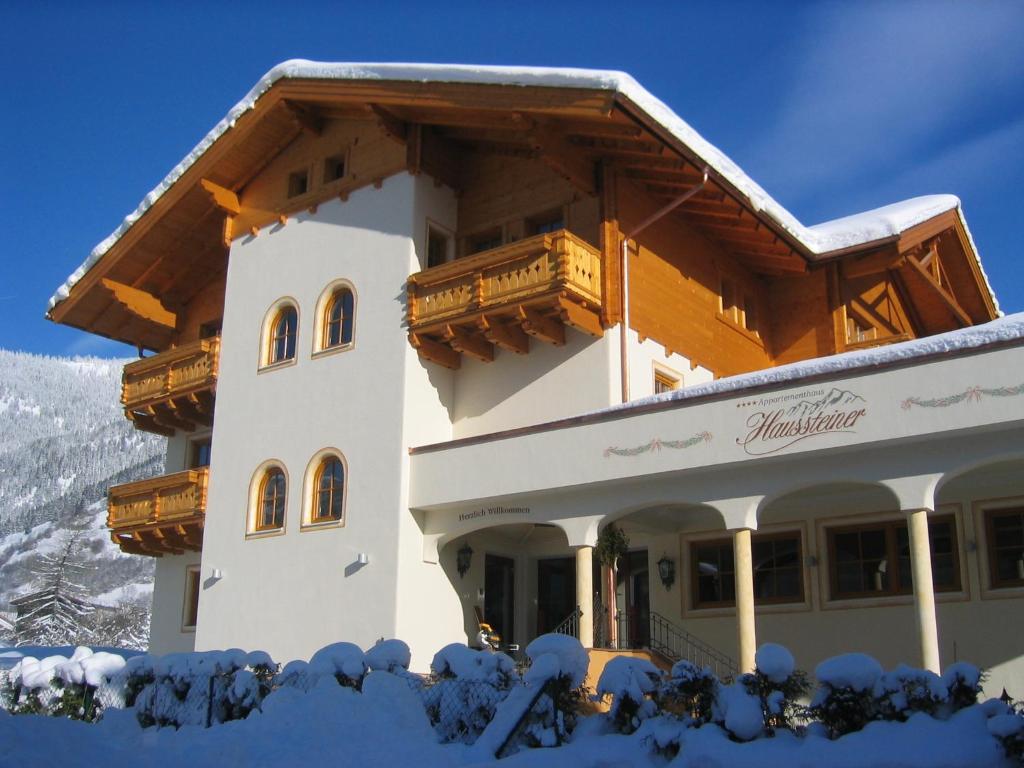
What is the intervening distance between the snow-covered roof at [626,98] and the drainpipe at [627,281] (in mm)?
607

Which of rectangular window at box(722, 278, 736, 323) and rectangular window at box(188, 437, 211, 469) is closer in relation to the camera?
rectangular window at box(722, 278, 736, 323)

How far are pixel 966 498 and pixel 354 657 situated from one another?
9.29 metres

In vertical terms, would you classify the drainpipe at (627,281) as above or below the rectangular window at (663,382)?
above

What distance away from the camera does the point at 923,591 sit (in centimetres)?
1438

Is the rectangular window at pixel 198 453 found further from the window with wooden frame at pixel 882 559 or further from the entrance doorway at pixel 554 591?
the window with wooden frame at pixel 882 559

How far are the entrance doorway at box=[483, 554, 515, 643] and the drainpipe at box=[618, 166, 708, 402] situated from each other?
175 inches

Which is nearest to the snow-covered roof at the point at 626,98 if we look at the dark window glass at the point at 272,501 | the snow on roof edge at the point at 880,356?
the snow on roof edge at the point at 880,356

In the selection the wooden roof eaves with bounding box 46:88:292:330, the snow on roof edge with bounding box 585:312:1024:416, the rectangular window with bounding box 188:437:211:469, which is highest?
the wooden roof eaves with bounding box 46:88:292:330

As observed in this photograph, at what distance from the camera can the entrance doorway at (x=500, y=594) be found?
2108 centimetres

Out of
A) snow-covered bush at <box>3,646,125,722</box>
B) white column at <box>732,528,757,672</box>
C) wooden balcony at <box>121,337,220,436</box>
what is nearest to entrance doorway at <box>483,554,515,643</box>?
white column at <box>732,528,757,672</box>

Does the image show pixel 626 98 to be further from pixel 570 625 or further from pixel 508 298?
pixel 570 625

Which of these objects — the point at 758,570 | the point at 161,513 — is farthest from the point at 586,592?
the point at 161,513

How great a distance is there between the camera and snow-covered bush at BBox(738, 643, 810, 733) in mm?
9555

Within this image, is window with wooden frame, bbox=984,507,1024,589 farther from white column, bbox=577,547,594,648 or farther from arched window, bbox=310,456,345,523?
arched window, bbox=310,456,345,523
